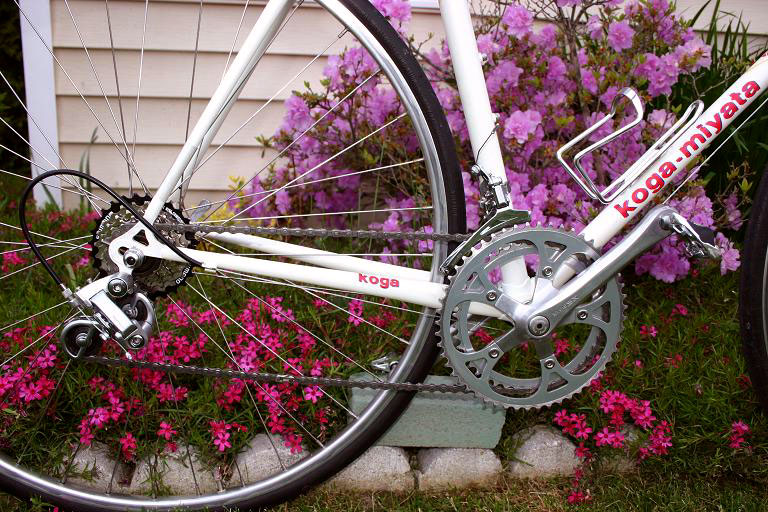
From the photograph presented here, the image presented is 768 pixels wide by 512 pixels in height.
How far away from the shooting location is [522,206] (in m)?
2.28

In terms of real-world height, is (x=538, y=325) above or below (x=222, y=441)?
above

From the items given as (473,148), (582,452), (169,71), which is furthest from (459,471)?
(169,71)

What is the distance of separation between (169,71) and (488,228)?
6.07ft

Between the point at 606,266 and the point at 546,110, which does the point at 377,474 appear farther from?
the point at 546,110

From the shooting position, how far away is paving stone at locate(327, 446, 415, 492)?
6.15 ft

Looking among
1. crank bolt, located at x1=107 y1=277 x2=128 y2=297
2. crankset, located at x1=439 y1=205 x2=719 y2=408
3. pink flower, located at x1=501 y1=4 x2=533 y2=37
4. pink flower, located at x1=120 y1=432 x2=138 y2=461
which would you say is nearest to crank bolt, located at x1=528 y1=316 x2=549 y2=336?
crankset, located at x1=439 y1=205 x2=719 y2=408

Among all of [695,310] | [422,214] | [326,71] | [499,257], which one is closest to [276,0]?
[499,257]

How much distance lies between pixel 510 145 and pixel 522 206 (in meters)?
0.19

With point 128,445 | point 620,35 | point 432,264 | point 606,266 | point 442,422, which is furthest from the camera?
point 620,35

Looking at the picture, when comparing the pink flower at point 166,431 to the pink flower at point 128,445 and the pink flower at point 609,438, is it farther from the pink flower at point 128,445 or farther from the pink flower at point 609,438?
the pink flower at point 609,438

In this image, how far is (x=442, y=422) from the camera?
1.90 m

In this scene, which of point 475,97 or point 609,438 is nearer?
point 475,97

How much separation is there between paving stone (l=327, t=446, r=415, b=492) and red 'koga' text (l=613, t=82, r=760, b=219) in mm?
855

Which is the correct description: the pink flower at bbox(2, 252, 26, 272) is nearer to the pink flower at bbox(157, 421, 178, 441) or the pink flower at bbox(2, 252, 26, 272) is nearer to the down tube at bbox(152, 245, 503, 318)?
the pink flower at bbox(157, 421, 178, 441)
